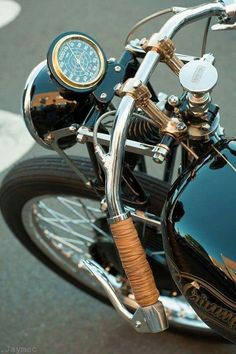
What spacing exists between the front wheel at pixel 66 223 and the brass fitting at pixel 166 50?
0.24m

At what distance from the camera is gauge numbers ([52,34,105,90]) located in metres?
0.69

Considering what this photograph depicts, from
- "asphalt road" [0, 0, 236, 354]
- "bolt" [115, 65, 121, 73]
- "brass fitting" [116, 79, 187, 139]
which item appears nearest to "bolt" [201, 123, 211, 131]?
"brass fitting" [116, 79, 187, 139]

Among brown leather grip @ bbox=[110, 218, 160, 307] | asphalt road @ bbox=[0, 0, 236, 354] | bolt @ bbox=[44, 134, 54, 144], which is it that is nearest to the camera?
brown leather grip @ bbox=[110, 218, 160, 307]

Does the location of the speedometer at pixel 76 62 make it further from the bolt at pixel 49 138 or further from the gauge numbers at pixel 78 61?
the bolt at pixel 49 138

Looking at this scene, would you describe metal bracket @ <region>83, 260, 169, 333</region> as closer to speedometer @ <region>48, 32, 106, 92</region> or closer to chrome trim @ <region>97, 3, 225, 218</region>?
chrome trim @ <region>97, 3, 225, 218</region>

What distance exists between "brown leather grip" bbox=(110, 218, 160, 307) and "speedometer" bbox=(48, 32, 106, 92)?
22 cm

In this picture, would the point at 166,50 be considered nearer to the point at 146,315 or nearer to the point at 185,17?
the point at 185,17

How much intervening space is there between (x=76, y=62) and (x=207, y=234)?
0.27 meters

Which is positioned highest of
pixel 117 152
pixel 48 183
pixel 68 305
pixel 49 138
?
pixel 117 152

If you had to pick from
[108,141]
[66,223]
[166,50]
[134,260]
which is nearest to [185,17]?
[166,50]

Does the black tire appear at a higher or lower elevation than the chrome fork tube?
lower

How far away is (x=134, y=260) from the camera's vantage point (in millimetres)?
562

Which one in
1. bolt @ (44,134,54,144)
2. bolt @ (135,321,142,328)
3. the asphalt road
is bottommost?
the asphalt road

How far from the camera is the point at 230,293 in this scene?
614 millimetres
